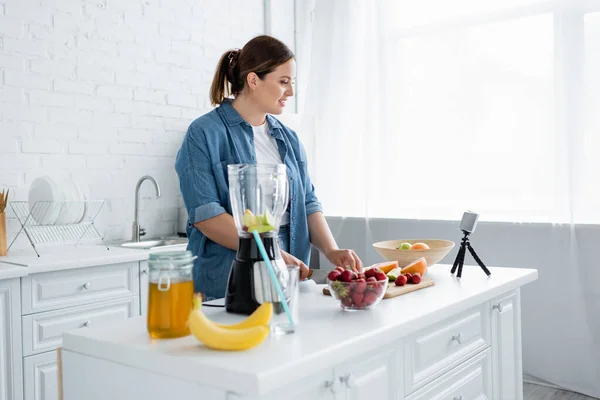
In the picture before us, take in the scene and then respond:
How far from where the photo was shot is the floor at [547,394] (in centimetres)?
343

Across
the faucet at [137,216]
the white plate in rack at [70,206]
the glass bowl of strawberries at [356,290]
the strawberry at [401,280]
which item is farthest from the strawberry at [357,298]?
the faucet at [137,216]

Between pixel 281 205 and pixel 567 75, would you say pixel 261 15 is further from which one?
pixel 281 205

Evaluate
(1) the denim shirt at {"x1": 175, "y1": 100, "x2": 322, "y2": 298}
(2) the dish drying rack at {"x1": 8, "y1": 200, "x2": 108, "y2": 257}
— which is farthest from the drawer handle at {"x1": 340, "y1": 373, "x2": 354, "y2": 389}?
(2) the dish drying rack at {"x1": 8, "y1": 200, "x2": 108, "y2": 257}

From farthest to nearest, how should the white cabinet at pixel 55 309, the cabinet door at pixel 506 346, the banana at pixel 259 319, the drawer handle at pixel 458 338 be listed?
the white cabinet at pixel 55 309
the cabinet door at pixel 506 346
the drawer handle at pixel 458 338
the banana at pixel 259 319

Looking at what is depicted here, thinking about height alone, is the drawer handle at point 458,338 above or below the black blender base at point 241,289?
below

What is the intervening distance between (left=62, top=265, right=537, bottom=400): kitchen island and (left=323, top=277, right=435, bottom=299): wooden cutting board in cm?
2

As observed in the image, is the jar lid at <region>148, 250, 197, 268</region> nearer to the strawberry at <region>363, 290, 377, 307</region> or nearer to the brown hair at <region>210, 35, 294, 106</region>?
the strawberry at <region>363, 290, 377, 307</region>

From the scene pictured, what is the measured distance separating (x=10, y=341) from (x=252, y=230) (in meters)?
1.56

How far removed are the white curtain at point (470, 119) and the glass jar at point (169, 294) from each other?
111 inches

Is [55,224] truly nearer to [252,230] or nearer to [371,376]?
[252,230]

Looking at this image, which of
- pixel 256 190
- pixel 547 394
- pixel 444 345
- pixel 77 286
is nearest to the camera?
pixel 256 190

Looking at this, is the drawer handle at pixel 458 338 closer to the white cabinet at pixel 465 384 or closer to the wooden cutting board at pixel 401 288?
the white cabinet at pixel 465 384

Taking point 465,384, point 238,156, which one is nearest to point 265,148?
point 238,156

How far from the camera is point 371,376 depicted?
1.44 m
